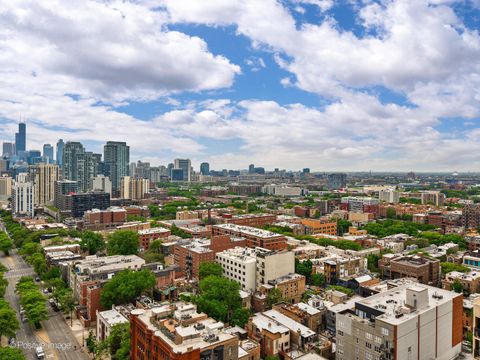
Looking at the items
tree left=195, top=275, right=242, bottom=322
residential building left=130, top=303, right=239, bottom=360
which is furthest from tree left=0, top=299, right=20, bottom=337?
tree left=195, top=275, right=242, bottom=322

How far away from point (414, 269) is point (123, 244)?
47.1m

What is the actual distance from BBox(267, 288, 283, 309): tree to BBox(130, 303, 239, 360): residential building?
13.4m

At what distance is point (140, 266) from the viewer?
52.2 m

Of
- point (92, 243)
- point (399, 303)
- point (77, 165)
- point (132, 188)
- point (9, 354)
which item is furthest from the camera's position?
point (77, 165)

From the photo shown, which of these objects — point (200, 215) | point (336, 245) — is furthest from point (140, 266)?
point (200, 215)

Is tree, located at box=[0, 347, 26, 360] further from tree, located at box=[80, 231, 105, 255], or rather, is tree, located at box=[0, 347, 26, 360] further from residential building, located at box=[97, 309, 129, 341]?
tree, located at box=[80, 231, 105, 255]

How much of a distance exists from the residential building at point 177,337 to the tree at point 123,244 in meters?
38.0

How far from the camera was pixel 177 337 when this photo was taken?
25.5 meters

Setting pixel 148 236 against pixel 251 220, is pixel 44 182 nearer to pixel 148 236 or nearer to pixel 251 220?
pixel 148 236

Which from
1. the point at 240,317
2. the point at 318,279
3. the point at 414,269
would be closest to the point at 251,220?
the point at 318,279

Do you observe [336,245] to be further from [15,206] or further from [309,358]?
[15,206]

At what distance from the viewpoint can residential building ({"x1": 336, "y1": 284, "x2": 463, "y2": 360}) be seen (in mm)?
27750
